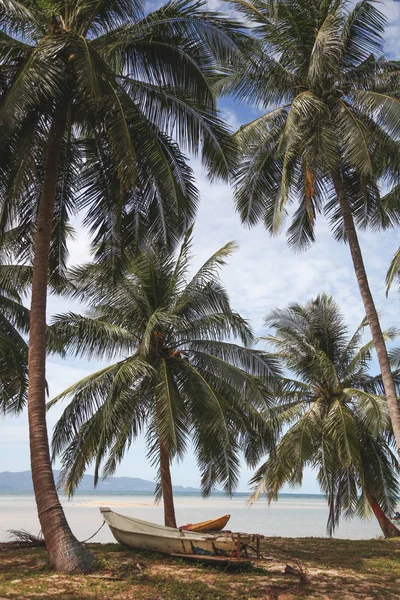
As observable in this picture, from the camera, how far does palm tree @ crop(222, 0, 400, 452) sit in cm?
1336

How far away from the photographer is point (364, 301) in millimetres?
14281

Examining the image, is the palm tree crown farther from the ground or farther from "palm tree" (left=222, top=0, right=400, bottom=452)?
the ground

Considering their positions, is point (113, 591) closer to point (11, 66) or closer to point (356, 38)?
point (11, 66)

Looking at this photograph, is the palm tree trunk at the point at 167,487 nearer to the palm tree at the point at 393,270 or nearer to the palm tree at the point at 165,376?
the palm tree at the point at 165,376

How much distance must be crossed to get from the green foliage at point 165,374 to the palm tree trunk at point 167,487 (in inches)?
14.1

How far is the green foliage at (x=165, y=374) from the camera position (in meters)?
13.9

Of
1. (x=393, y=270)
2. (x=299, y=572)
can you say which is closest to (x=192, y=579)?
(x=299, y=572)

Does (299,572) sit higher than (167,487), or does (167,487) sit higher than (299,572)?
(167,487)

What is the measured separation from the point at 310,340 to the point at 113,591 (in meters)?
12.8

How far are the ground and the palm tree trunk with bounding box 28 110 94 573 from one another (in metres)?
0.34

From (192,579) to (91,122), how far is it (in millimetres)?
8420

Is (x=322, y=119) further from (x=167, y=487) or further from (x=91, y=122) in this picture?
(x=167, y=487)

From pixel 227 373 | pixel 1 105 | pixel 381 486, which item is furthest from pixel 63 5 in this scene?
pixel 381 486

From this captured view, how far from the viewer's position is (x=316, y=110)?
13.6m
